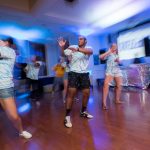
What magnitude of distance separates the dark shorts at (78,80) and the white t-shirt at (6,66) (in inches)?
35.4

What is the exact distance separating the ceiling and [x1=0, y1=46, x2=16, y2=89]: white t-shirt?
2.97 m

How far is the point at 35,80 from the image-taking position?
19.7 feet

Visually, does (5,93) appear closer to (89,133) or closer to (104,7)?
(89,133)

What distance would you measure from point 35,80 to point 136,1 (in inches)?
148

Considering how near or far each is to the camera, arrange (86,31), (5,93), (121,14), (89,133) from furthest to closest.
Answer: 1. (86,31)
2. (121,14)
3. (89,133)
4. (5,93)

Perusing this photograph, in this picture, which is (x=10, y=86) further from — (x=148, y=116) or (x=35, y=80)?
(x=35, y=80)

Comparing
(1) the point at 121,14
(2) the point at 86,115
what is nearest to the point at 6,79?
(2) the point at 86,115

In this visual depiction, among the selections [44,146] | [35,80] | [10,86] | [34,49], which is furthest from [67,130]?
[34,49]

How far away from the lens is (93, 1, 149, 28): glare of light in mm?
5457

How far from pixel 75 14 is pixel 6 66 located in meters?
4.30

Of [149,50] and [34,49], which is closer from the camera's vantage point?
[149,50]

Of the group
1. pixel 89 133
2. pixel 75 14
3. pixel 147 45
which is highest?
pixel 75 14

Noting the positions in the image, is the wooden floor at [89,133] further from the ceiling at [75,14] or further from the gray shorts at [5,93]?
the ceiling at [75,14]

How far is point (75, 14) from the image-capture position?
234 inches
